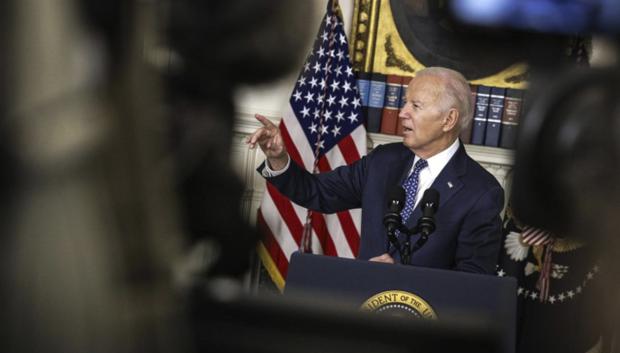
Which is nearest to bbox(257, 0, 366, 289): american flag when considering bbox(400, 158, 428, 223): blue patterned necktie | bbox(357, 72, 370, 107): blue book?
bbox(357, 72, 370, 107): blue book

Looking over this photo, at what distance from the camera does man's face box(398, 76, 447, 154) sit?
2875mm

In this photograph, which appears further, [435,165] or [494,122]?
[494,122]

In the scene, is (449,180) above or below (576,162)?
below

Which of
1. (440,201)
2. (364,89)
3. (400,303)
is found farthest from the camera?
(364,89)

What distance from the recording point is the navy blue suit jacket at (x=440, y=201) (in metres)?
2.72

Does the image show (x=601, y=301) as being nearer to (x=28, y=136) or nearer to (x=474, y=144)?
(x=28, y=136)

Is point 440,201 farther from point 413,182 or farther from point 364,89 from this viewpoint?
point 364,89

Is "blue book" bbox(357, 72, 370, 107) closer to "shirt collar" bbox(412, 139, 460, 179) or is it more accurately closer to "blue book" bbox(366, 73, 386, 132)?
"blue book" bbox(366, 73, 386, 132)

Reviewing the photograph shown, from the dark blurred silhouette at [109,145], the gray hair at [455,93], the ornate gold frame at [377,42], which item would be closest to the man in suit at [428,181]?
the gray hair at [455,93]

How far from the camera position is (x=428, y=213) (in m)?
2.21

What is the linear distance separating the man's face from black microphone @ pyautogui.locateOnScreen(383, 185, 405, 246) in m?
0.60

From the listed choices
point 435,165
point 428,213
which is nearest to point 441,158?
point 435,165

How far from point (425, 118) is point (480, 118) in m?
1.56

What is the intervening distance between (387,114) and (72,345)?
13.7 feet
